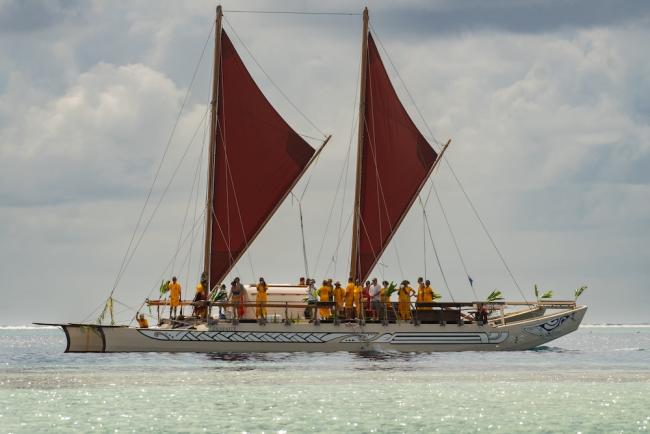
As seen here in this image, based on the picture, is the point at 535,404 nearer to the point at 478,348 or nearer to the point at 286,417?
the point at 286,417

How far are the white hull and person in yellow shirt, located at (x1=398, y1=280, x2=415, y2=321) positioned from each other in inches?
23.1

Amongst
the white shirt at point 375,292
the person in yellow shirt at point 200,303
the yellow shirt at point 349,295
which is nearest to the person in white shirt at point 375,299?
the white shirt at point 375,292

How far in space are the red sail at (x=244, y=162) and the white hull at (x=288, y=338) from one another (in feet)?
12.3

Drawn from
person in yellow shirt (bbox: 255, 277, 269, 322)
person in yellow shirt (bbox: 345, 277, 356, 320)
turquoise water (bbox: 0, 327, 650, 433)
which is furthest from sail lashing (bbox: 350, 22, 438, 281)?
turquoise water (bbox: 0, 327, 650, 433)

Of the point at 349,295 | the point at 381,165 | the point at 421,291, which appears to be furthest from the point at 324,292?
the point at 381,165

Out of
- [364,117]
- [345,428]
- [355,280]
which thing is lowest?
[345,428]

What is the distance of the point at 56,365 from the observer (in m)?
43.8

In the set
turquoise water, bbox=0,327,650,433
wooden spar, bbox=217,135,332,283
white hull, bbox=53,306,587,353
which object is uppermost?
wooden spar, bbox=217,135,332,283

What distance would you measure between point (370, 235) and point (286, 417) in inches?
1019

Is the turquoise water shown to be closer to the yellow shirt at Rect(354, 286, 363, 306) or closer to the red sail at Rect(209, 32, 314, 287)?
the yellow shirt at Rect(354, 286, 363, 306)

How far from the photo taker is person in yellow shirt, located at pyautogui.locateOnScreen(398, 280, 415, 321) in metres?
48.6

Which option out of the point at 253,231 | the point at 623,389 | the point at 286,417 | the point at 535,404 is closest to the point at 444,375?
the point at 623,389

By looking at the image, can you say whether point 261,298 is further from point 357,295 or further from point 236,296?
point 357,295

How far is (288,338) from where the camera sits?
4722 centimetres
